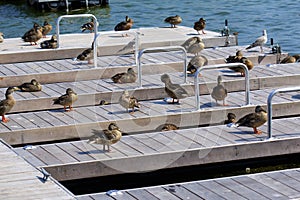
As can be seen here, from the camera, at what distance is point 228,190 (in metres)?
8.91

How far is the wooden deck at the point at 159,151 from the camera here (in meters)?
10.0

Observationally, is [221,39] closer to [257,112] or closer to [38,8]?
[257,112]

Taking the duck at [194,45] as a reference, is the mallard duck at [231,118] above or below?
below

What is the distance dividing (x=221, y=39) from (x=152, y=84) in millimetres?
3343

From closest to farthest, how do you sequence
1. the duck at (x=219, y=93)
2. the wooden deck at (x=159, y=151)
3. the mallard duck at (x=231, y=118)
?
the wooden deck at (x=159, y=151) → the mallard duck at (x=231, y=118) → the duck at (x=219, y=93)

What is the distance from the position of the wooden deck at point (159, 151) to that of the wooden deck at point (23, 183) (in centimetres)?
61

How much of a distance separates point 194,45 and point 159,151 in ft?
16.2

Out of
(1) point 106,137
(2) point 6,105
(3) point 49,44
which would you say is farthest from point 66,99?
(3) point 49,44

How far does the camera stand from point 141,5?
27.4 m

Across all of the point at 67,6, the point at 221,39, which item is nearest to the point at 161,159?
the point at 221,39

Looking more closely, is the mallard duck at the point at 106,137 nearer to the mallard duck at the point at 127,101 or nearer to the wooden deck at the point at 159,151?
the wooden deck at the point at 159,151

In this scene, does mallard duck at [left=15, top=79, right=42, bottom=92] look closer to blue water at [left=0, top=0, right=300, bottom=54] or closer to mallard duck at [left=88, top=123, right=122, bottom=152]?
mallard duck at [left=88, top=123, right=122, bottom=152]

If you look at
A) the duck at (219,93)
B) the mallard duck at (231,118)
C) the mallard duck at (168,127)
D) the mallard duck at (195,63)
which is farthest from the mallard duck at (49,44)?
the mallard duck at (231,118)

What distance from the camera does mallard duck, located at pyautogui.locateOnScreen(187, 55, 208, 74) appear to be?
1383 cm
